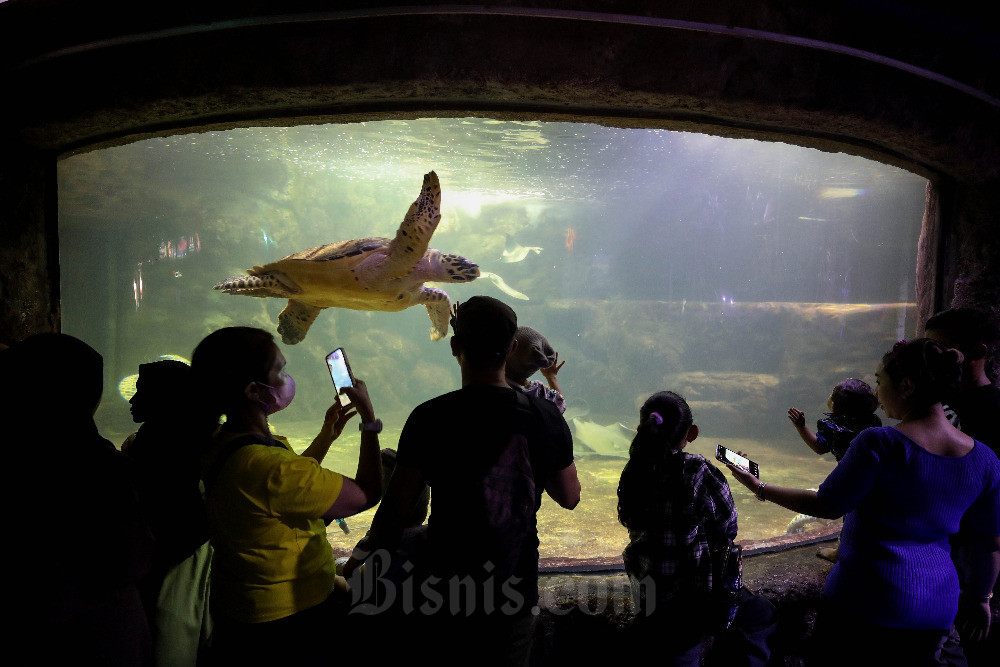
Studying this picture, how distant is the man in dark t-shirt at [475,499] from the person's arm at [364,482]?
7 centimetres

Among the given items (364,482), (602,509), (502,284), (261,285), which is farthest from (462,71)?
(502,284)

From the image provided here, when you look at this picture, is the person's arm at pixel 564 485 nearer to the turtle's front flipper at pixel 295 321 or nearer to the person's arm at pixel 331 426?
the person's arm at pixel 331 426

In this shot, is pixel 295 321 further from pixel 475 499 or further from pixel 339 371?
pixel 475 499

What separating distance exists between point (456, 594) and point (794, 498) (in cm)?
136

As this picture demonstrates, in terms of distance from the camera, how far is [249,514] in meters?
1.46

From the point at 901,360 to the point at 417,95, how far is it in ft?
8.20

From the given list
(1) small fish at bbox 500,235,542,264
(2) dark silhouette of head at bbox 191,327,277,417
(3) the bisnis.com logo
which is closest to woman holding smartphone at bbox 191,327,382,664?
(2) dark silhouette of head at bbox 191,327,277,417

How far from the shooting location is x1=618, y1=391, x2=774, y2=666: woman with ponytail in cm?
189

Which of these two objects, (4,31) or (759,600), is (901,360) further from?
(4,31)

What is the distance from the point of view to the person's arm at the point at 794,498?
5.97 ft

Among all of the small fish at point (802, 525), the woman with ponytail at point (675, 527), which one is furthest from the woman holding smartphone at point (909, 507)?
the small fish at point (802, 525)

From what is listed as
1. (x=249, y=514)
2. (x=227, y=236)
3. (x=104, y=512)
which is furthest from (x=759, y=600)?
(x=227, y=236)

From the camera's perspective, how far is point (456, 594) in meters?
1.50

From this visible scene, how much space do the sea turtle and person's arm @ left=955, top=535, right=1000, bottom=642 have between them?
13.6 feet
